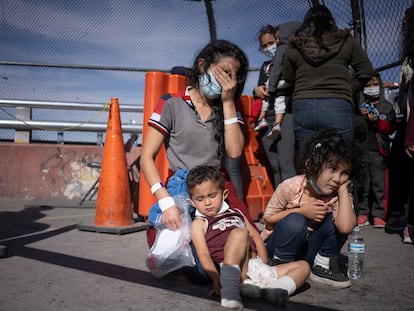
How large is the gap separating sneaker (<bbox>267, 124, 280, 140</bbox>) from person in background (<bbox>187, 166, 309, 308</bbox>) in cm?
191

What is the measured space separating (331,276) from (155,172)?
1.29 m

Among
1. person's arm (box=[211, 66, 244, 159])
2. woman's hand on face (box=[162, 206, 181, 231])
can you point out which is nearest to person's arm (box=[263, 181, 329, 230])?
person's arm (box=[211, 66, 244, 159])

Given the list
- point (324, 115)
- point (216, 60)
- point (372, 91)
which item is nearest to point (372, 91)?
point (372, 91)

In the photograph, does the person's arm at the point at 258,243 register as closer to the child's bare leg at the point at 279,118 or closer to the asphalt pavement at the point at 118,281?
the asphalt pavement at the point at 118,281

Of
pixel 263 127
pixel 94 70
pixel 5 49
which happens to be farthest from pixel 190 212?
pixel 5 49

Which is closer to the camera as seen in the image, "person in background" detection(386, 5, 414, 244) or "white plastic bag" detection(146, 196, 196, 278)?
"white plastic bag" detection(146, 196, 196, 278)

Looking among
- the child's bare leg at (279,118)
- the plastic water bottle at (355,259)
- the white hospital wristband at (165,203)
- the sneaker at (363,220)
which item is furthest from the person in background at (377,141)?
the white hospital wristband at (165,203)

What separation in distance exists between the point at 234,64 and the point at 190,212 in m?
1.00

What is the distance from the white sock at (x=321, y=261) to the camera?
8.69ft

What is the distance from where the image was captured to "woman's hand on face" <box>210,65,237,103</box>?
2.48 meters

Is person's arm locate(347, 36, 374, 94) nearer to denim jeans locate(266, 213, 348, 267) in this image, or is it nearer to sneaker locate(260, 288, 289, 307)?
denim jeans locate(266, 213, 348, 267)

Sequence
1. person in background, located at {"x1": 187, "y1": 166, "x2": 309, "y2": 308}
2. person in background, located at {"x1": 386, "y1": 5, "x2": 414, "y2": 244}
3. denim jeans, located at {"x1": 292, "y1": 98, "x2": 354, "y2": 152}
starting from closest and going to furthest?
1. person in background, located at {"x1": 187, "y1": 166, "x2": 309, "y2": 308}
2. denim jeans, located at {"x1": 292, "y1": 98, "x2": 354, "y2": 152}
3. person in background, located at {"x1": 386, "y1": 5, "x2": 414, "y2": 244}

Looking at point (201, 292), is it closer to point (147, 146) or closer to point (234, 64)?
point (147, 146)

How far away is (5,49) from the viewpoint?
6.23 m
